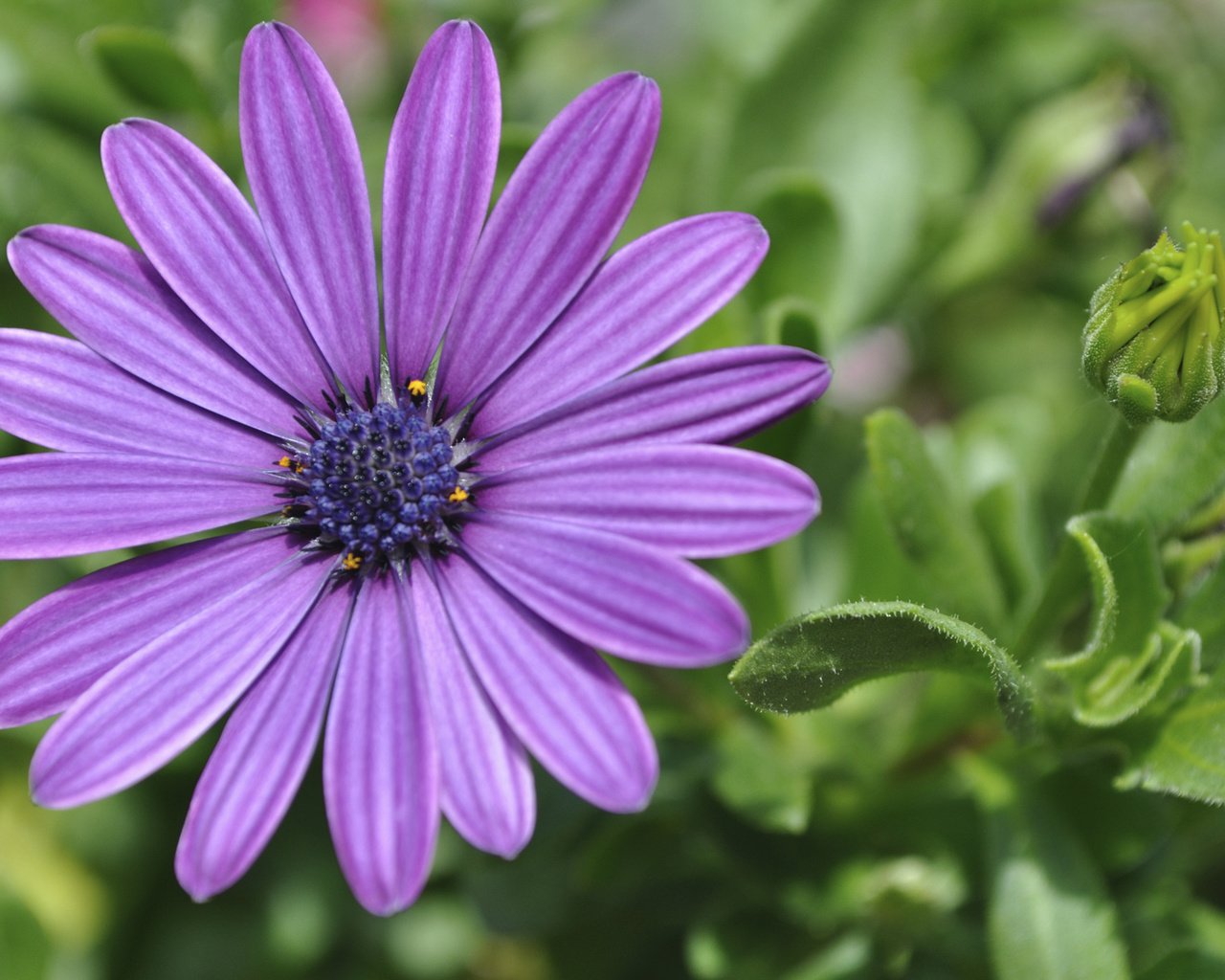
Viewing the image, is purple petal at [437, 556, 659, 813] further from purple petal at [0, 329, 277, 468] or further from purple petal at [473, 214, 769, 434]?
purple petal at [0, 329, 277, 468]

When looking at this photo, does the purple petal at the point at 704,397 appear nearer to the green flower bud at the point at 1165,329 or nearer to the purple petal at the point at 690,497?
the purple petal at the point at 690,497

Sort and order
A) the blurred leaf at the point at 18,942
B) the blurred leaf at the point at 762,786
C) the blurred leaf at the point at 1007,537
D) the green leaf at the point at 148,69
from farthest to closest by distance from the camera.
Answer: the blurred leaf at the point at 18,942, the green leaf at the point at 148,69, the blurred leaf at the point at 1007,537, the blurred leaf at the point at 762,786

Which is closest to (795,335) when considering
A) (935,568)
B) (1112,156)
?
(935,568)

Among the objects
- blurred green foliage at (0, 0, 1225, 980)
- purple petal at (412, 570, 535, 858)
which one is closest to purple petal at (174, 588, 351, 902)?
purple petal at (412, 570, 535, 858)


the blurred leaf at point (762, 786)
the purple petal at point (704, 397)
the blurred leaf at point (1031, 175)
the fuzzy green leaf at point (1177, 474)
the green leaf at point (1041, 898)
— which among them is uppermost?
the blurred leaf at point (1031, 175)

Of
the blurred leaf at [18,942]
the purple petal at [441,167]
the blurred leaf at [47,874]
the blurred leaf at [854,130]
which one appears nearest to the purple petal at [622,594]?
the purple petal at [441,167]

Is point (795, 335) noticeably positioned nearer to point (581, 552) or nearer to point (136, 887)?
point (581, 552)
